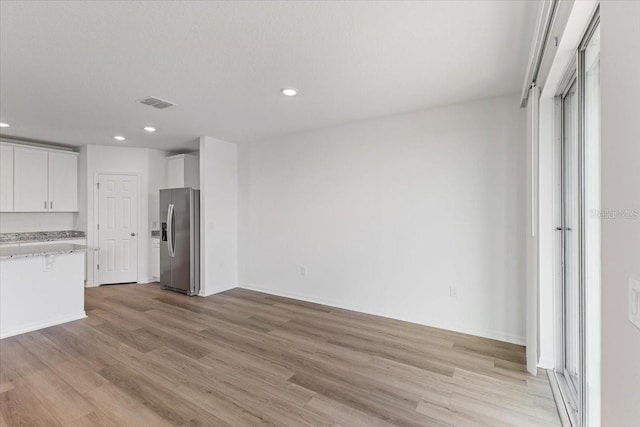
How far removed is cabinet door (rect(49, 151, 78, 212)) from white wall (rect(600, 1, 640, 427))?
272 inches

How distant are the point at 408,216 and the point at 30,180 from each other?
19.7 ft

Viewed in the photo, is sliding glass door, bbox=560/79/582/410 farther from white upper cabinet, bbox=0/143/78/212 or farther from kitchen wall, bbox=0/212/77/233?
kitchen wall, bbox=0/212/77/233

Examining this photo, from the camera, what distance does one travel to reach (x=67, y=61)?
232cm

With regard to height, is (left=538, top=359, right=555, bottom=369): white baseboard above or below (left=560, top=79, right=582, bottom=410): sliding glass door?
below

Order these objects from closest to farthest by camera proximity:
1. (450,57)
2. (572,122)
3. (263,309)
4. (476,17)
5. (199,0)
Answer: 1. (199,0)
2. (476,17)
3. (572,122)
4. (450,57)
5. (263,309)

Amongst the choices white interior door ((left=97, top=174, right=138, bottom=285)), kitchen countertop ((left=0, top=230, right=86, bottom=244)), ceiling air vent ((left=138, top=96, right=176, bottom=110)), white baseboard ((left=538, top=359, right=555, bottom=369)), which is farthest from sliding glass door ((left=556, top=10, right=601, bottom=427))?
kitchen countertop ((left=0, top=230, right=86, bottom=244))

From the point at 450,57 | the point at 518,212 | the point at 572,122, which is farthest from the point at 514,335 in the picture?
the point at 450,57

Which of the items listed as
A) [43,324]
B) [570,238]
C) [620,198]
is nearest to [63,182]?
[43,324]

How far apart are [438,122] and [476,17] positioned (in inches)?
64.6

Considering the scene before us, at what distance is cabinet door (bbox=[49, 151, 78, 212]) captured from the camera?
202 inches

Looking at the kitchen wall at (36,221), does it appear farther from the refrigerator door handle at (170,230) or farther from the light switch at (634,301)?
the light switch at (634,301)

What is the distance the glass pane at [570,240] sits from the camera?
6.80 ft

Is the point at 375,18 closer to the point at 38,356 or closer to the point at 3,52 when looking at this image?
Answer: the point at 3,52

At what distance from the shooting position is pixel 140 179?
5.64m
